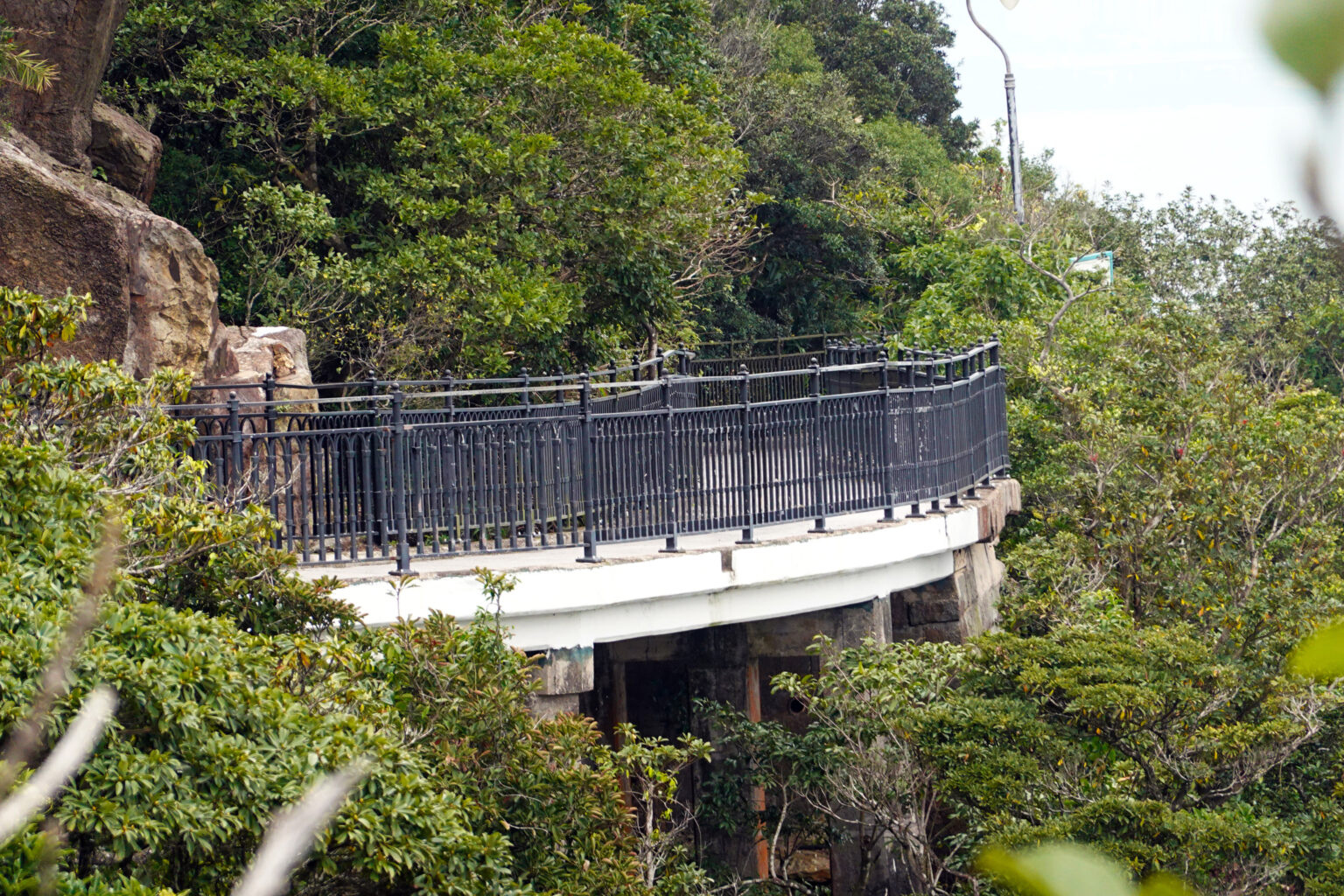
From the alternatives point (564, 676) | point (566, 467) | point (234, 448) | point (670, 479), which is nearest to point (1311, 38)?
point (234, 448)

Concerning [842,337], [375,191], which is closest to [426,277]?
[375,191]

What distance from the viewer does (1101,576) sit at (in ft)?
42.4

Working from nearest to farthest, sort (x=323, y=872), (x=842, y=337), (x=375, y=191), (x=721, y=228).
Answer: (x=323, y=872) < (x=375, y=191) < (x=721, y=228) < (x=842, y=337)

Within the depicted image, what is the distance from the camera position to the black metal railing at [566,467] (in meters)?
8.70

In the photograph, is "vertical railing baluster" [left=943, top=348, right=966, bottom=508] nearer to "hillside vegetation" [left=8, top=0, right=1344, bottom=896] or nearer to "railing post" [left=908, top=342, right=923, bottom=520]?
"railing post" [left=908, top=342, right=923, bottom=520]

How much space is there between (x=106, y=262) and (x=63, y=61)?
2.50 meters

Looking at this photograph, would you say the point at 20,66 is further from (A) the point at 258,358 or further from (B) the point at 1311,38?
(B) the point at 1311,38

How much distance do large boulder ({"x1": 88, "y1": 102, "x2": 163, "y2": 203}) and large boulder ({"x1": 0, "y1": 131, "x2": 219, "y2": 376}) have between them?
123 centimetres

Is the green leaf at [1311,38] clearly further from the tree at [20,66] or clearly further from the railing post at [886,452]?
the tree at [20,66]

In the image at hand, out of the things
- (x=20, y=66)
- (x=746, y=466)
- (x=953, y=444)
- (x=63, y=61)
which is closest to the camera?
(x=746, y=466)

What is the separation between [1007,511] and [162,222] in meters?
8.40

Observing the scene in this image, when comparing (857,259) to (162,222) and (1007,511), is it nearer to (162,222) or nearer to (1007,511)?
(1007,511)

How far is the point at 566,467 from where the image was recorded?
9.29 m

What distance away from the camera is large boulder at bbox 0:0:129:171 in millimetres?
12273
